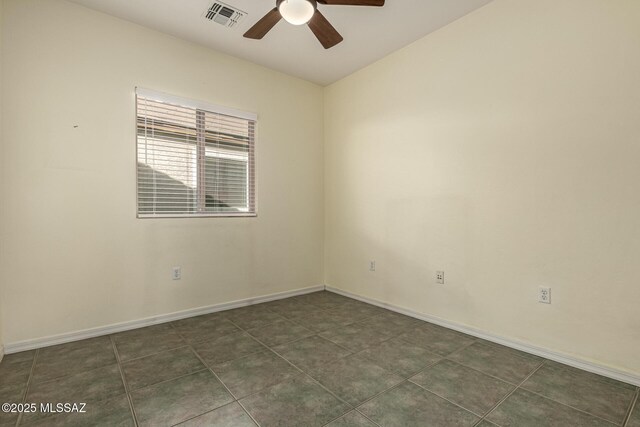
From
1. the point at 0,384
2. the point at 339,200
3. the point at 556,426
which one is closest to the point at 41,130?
the point at 0,384

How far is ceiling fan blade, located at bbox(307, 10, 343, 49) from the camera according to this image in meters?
2.10

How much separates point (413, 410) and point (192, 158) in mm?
2815

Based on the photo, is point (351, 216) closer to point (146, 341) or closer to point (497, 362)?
point (497, 362)

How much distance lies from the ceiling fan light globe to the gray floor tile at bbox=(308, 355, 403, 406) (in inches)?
90.2

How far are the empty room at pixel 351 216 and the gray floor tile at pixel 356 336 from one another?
3 centimetres

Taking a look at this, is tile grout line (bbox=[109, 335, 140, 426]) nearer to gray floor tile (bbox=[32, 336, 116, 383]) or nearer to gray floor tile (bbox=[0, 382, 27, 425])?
gray floor tile (bbox=[32, 336, 116, 383])

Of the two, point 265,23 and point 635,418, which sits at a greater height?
point 265,23

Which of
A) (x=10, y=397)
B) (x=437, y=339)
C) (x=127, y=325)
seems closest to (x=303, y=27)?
(x=437, y=339)

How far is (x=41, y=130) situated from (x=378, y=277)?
3300 mm

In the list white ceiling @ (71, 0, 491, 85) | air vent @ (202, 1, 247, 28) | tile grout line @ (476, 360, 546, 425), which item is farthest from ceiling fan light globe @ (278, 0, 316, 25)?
tile grout line @ (476, 360, 546, 425)

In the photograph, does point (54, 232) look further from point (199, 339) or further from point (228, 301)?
point (228, 301)

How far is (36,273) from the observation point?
7.72ft

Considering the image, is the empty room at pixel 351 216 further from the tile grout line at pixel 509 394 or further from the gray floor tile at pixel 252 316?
the gray floor tile at pixel 252 316

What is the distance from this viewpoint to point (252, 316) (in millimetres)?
3090
